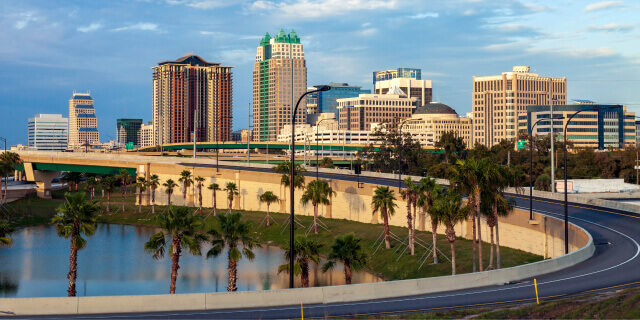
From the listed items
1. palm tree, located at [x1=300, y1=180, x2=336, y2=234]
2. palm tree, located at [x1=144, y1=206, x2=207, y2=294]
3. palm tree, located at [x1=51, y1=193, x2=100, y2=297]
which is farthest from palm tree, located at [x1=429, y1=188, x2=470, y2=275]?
palm tree, located at [x1=300, y1=180, x2=336, y2=234]

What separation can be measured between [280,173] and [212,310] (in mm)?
77035

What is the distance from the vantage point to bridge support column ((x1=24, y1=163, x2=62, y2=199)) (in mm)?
149750

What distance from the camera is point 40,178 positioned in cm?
15238

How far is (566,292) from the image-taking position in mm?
39094

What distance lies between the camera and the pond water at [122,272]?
Result: 2692 inches

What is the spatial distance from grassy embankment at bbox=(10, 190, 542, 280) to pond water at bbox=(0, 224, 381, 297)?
3.23 m

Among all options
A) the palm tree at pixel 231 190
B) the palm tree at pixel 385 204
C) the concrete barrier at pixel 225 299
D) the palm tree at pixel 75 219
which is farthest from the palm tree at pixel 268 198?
the concrete barrier at pixel 225 299

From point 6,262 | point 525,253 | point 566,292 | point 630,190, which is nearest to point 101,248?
point 6,262

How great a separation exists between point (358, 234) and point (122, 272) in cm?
2925

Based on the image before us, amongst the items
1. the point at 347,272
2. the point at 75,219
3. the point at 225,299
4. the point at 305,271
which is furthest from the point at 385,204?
the point at 225,299

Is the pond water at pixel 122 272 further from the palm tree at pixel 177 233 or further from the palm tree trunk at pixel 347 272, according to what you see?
the palm tree at pixel 177 233

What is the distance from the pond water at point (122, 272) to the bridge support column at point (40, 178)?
53.4 m

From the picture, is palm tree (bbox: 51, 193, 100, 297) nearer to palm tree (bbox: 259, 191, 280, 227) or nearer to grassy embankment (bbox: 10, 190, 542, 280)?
grassy embankment (bbox: 10, 190, 542, 280)

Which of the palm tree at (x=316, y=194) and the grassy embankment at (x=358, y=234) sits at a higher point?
the palm tree at (x=316, y=194)
